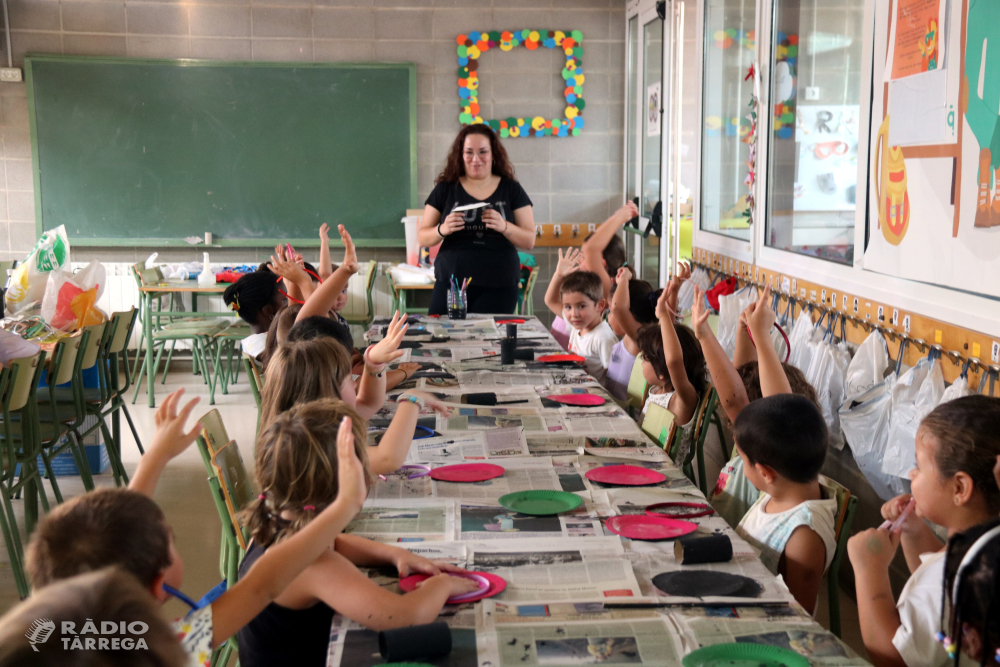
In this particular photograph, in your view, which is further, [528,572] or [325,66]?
[325,66]

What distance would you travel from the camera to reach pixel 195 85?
643 centimetres

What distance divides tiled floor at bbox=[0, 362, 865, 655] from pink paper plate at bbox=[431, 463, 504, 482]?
124 cm

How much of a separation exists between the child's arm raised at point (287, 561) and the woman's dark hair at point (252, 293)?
2.37 m

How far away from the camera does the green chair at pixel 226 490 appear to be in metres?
1.99

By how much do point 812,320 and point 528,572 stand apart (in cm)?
251

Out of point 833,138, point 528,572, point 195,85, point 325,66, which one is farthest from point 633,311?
point 195,85

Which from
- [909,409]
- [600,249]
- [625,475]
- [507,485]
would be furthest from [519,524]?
[600,249]

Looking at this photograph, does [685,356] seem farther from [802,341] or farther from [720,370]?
[802,341]

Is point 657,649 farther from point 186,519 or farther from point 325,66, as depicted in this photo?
point 325,66

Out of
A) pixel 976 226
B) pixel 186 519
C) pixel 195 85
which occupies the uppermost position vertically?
pixel 195 85

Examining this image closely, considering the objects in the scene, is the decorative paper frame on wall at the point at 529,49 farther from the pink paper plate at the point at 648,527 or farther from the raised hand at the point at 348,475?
the raised hand at the point at 348,475

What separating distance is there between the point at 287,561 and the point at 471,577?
32cm

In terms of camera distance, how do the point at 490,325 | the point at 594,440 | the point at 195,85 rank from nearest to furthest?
the point at 594,440 → the point at 490,325 → the point at 195,85

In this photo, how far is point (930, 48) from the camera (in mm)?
2656
